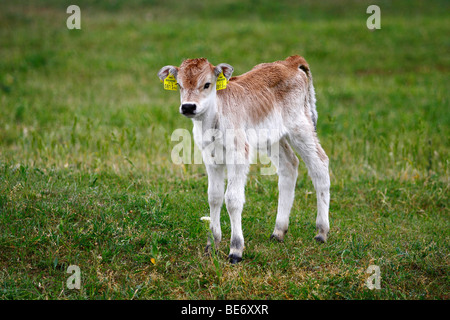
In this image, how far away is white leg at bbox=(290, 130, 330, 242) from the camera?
7.04 m

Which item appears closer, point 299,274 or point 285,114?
point 299,274

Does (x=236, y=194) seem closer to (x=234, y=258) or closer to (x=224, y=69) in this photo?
(x=234, y=258)

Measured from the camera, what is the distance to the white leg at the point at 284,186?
7066 mm

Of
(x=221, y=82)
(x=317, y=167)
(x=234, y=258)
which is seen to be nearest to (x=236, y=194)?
(x=234, y=258)

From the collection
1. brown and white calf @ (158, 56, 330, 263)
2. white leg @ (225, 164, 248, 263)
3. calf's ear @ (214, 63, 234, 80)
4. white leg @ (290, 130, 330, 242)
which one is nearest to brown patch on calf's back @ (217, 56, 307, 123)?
brown and white calf @ (158, 56, 330, 263)

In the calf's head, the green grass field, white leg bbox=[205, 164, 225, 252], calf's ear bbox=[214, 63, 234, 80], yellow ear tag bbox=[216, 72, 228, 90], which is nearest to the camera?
the calf's head

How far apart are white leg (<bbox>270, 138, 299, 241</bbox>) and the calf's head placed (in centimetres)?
171

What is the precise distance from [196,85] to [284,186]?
2.27 m

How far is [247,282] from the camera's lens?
5.82m

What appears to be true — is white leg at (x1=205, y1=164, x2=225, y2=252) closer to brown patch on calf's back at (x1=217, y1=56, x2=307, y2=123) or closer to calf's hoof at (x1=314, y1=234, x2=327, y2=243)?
brown patch on calf's back at (x1=217, y1=56, x2=307, y2=123)

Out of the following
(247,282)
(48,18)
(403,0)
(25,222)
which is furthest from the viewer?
(403,0)

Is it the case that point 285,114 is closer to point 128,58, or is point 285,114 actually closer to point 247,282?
point 247,282

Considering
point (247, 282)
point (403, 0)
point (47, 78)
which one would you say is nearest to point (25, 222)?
point (247, 282)
